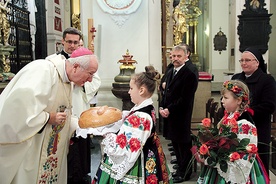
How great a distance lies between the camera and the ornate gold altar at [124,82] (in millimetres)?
6062

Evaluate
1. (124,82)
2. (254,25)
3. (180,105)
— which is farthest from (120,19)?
(254,25)

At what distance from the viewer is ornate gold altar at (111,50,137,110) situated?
606 centimetres

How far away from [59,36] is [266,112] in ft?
26.3

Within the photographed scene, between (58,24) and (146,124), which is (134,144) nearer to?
(146,124)

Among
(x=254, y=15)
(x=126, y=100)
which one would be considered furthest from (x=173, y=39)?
(x=126, y=100)

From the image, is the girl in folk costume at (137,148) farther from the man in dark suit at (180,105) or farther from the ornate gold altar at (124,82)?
the ornate gold altar at (124,82)

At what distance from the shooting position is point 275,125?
6.13m

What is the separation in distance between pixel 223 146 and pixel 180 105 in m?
1.54

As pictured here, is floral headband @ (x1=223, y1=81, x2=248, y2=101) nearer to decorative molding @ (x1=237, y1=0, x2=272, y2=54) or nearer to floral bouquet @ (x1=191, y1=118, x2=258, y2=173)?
floral bouquet @ (x1=191, y1=118, x2=258, y2=173)

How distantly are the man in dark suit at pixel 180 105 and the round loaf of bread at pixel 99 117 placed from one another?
1.54 metres

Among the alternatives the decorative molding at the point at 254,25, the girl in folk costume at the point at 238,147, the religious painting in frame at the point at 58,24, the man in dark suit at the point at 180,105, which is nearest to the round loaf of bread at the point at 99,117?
the girl in folk costume at the point at 238,147

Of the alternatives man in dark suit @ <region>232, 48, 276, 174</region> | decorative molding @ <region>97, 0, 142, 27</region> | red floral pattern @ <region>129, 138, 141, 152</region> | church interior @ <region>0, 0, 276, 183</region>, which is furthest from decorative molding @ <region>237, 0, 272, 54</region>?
red floral pattern @ <region>129, 138, 141, 152</region>

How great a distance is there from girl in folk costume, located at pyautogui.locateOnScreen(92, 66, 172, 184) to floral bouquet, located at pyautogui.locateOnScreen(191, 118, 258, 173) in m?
0.38

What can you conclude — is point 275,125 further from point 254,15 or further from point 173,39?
point 173,39
